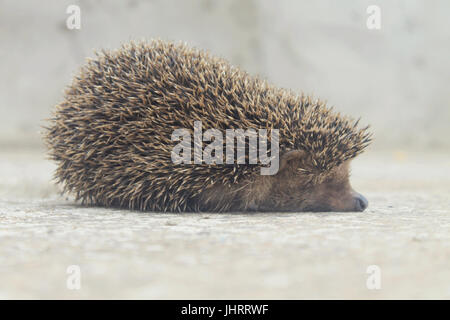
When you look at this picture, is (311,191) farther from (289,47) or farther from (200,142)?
(289,47)

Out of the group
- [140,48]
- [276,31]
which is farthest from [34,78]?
[140,48]

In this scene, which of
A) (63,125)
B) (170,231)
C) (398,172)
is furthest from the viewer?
(398,172)

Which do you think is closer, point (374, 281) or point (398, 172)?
point (374, 281)

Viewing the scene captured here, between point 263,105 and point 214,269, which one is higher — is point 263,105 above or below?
above

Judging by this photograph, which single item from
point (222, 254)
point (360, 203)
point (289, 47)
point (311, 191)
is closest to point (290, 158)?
point (311, 191)

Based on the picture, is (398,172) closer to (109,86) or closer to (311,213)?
(311,213)
